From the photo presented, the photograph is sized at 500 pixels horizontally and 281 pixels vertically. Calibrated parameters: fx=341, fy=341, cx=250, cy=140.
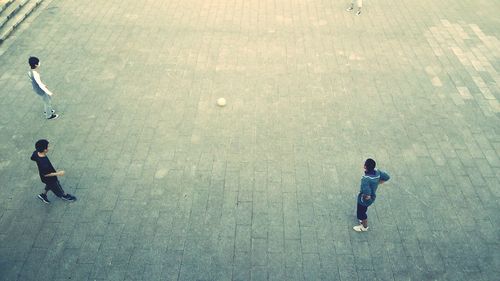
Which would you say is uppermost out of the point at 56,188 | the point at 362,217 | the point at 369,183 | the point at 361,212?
the point at 369,183

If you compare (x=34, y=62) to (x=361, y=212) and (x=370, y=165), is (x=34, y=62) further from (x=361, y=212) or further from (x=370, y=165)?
(x=361, y=212)

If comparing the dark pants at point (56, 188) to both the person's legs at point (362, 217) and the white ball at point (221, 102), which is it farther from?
the person's legs at point (362, 217)

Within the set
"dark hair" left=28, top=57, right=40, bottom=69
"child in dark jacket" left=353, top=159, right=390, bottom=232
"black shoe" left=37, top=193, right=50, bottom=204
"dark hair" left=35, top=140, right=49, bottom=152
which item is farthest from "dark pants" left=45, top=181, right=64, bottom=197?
"child in dark jacket" left=353, top=159, right=390, bottom=232

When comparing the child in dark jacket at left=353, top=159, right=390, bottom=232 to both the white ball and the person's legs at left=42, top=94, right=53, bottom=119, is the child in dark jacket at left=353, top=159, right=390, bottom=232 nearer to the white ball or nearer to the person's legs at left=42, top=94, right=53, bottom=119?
the white ball

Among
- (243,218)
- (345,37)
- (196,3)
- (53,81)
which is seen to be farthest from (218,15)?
(243,218)

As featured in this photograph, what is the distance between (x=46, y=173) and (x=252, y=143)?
13.7 feet

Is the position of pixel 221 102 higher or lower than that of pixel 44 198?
higher

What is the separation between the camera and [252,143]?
794 centimetres

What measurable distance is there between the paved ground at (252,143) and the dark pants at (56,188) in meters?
0.35

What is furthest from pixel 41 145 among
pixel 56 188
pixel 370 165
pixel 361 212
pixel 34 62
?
pixel 361 212

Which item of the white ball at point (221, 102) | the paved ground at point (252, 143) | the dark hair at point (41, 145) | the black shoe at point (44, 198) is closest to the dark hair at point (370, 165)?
the paved ground at point (252, 143)

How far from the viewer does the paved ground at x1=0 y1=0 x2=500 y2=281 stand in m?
6.02

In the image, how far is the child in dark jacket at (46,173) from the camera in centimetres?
601

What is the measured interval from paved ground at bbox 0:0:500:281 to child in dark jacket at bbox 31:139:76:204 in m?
0.24
